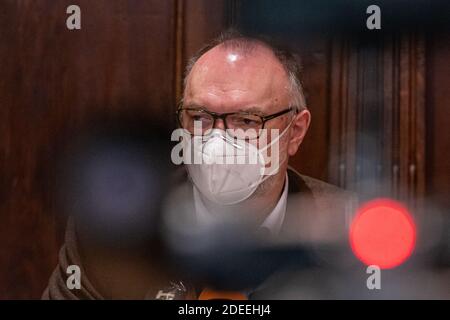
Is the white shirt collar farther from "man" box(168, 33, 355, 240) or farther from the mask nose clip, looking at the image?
the mask nose clip

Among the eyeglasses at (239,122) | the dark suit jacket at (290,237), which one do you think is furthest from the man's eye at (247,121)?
the dark suit jacket at (290,237)

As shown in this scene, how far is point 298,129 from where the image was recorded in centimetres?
120

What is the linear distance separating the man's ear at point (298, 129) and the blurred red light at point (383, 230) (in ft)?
0.59

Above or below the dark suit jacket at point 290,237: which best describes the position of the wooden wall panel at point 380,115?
above

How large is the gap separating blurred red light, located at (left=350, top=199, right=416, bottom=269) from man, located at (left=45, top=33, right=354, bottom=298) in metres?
0.03

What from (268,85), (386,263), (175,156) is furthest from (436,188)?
(175,156)

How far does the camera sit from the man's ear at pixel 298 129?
47.1 inches

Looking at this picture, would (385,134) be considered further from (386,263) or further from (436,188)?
(386,263)

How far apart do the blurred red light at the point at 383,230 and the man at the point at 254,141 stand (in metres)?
0.03

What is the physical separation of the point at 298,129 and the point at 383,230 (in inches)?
10.5

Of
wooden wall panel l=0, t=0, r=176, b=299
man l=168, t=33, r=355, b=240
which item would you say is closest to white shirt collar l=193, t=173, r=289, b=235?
man l=168, t=33, r=355, b=240

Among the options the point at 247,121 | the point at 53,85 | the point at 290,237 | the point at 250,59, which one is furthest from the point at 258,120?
the point at 53,85

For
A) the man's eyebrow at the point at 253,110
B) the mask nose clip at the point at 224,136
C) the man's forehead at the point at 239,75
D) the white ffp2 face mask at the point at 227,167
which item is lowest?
the white ffp2 face mask at the point at 227,167

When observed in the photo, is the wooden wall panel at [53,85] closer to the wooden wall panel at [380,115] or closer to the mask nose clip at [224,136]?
the mask nose clip at [224,136]
